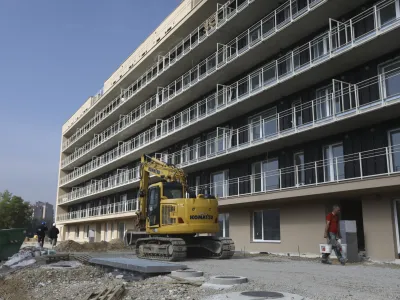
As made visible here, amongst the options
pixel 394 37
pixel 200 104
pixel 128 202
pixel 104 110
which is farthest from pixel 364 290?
pixel 104 110

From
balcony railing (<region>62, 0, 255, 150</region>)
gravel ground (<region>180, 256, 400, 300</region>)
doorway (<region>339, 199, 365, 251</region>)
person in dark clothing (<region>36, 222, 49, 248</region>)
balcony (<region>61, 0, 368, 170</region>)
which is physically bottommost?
gravel ground (<region>180, 256, 400, 300</region>)

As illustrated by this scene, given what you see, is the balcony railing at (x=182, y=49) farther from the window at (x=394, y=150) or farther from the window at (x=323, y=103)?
the window at (x=394, y=150)

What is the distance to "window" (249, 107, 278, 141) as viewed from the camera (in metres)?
21.6

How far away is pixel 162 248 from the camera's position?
53.6ft

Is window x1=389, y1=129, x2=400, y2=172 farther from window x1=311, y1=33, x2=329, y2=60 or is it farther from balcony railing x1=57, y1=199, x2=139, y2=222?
balcony railing x1=57, y1=199, x2=139, y2=222

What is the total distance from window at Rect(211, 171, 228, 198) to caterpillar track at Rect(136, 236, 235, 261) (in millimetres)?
7058

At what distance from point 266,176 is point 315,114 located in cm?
425

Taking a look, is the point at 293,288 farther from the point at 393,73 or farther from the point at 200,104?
the point at 200,104

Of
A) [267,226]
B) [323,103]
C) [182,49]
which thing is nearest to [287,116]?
[323,103]

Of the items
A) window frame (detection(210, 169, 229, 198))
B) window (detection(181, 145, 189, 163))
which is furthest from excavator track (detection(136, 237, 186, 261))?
window (detection(181, 145, 189, 163))

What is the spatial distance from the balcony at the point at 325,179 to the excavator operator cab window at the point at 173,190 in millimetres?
4569

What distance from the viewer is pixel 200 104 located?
1090 inches

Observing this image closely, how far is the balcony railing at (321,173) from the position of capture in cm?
1575

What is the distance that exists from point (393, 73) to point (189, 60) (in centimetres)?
1602
